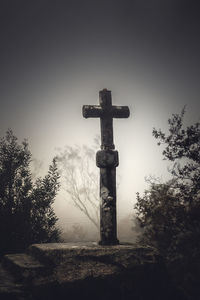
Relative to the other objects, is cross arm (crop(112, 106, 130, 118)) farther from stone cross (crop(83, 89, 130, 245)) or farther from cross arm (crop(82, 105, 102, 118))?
cross arm (crop(82, 105, 102, 118))

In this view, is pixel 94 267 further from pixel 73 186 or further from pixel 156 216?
pixel 73 186

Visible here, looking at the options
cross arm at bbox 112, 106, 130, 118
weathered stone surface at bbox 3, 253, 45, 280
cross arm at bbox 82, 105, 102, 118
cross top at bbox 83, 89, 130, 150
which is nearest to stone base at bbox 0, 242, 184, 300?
weathered stone surface at bbox 3, 253, 45, 280

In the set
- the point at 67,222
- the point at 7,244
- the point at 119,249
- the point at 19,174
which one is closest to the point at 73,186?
the point at 67,222

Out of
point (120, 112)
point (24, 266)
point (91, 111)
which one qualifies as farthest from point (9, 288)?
point (120, 112)

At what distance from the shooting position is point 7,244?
346 inches

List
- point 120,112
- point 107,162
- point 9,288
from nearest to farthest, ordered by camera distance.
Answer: point 9,288 → point 107,162 → point 120,112

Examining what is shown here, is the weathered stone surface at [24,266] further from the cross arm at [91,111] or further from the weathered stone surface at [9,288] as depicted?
the cross arm at [91,111]

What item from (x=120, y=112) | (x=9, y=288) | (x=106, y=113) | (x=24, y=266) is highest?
(x=120, y=112)

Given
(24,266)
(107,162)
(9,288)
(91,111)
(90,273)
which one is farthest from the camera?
(91,111)

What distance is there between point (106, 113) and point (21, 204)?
470 cm

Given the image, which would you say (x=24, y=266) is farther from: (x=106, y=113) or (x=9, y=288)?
(x=106, y=113)

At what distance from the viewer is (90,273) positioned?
6496mm

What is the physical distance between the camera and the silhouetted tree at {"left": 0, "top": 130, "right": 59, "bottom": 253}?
9.00 m

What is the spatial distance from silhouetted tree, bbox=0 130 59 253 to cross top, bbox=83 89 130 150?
3.31m
